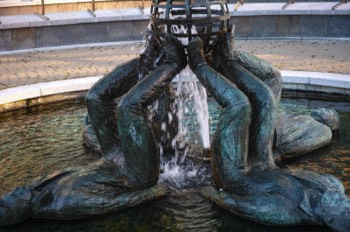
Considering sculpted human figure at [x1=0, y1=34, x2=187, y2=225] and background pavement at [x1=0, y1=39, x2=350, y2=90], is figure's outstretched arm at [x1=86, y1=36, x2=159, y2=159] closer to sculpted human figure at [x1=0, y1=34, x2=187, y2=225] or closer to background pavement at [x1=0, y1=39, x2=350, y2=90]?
sculpted human figure at [x1=0, y1=34, x2=187, y2=225]

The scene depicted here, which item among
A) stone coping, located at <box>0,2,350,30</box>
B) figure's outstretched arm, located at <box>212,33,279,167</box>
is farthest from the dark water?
stone coping, located at <box>0,2,350,30</box>

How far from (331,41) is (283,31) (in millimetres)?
1264

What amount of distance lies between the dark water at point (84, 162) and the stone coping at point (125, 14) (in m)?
5.44

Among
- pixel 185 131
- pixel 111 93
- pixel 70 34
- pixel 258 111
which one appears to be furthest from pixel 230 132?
pixel 70 34

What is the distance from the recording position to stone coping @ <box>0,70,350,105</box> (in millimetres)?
9078

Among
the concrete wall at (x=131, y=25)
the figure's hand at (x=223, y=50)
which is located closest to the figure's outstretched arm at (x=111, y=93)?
the figure's hand at (x=223, y=50)

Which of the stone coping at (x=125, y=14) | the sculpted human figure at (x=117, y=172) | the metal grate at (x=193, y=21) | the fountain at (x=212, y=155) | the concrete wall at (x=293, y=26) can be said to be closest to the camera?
the fountain at (x=212, y=155)

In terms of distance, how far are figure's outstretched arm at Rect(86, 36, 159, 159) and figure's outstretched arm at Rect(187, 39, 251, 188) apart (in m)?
0.72

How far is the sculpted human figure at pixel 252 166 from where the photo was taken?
16.1 feet

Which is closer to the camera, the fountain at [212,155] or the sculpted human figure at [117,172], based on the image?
the fountain at [212,155]

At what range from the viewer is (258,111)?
546 cm

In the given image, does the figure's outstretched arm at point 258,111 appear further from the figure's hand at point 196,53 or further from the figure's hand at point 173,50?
the figure's hand at point 173,50

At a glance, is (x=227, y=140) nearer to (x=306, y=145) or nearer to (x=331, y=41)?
(x=306, y=145)

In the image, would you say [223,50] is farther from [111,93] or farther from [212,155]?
[111,93]
